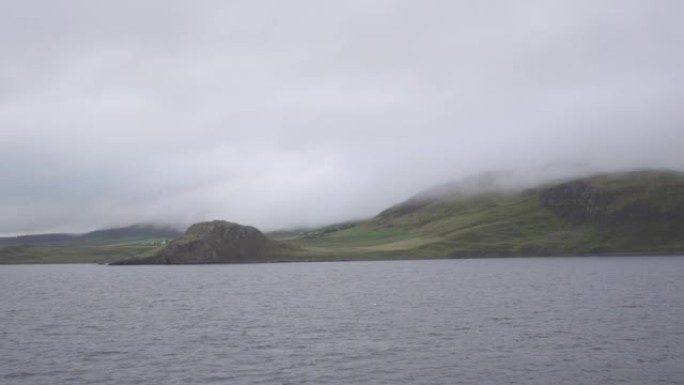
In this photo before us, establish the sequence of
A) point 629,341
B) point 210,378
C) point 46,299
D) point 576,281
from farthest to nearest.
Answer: point 576,281 → point 46,299 → point 629,341 → point 210,378

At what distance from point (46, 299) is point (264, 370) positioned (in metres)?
90.8

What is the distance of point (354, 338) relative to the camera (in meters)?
73.8

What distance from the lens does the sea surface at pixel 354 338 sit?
55.5 m

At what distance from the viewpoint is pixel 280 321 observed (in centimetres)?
8975

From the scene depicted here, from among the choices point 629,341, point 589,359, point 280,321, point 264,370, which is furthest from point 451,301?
point 264,370

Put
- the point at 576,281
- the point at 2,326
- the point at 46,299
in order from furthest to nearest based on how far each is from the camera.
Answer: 1. the point at 576,281
2. the point at 46,299
3. the point at 2,326

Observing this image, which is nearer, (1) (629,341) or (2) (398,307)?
(1) (629,341)

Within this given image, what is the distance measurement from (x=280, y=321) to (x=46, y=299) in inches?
2560

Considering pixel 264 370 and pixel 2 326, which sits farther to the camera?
pixel 2 326

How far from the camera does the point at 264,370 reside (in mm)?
57375

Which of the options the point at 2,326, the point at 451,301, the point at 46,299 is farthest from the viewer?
the point at 46,299

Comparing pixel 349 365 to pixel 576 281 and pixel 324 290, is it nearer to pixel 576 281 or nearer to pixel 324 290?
pixel 324 290

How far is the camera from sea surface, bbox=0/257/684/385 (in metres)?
55.5

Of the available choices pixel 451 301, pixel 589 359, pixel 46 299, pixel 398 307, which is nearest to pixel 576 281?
pixel 451 301
